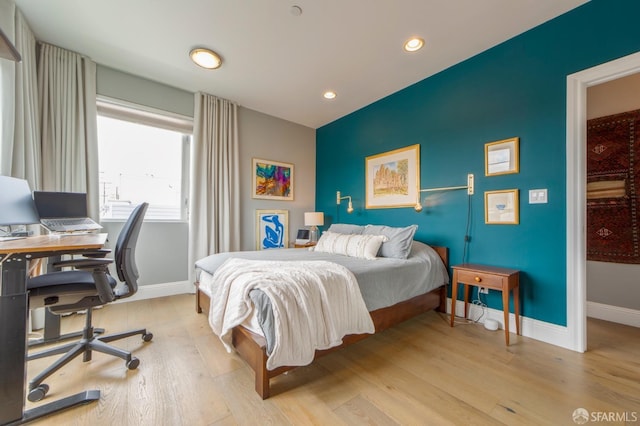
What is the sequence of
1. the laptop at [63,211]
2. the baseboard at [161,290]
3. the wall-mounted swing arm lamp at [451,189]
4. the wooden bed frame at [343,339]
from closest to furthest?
the wooden bed frame at [343,339] < the laptop at [63,211] < the wall-mounted swing arm lamp at [451,189] < the baseboard at [161,290]

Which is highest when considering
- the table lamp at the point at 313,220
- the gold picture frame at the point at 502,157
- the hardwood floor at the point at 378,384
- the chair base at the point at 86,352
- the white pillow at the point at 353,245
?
the gold picture frame at the point at 502,157

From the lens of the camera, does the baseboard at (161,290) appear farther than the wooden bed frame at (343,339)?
Yes

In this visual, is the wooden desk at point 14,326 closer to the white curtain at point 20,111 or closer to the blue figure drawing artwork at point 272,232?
the white curtain at point 20,111

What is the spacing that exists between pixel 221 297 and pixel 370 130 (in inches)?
118

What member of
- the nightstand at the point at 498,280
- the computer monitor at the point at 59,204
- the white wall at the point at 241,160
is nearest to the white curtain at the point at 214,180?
the white wall at the point at 241,160

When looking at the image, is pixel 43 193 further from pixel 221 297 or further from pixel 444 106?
pixel 444 106

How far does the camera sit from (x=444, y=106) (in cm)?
277

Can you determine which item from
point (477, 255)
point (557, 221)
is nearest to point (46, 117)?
point (477, 255)

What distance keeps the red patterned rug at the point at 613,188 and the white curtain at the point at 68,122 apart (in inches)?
210

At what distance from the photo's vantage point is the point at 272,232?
4004mm

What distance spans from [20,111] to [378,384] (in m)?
3.45

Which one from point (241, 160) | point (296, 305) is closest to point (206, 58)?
point (241, 160)

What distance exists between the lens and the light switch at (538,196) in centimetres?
208

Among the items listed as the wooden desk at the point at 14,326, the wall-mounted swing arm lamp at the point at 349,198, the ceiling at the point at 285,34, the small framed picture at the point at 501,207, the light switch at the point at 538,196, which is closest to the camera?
the wooden desk at the point at 14,326
